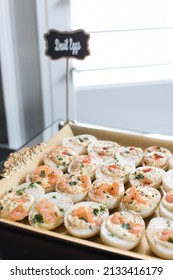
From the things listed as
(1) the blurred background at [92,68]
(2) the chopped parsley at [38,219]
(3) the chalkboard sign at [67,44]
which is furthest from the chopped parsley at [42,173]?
(1) the blurred background at [92,68]

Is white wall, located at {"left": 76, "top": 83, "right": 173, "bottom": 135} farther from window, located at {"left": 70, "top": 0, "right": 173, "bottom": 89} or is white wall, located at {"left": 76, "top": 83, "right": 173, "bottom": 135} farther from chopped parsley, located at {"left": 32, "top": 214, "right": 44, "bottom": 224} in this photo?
chopped parsley, located at {"left": 32, "top": 214, "right": 44, "bottom": 224}

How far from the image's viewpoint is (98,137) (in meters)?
2.42

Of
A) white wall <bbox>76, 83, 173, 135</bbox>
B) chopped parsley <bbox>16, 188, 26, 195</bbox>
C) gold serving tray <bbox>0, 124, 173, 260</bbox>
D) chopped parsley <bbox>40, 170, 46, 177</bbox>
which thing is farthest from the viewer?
white wall <bbox>76, 83, 173, 135</bbox>

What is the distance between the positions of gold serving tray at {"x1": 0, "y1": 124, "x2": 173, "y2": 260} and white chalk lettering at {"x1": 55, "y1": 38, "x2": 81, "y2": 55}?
48 centimetres

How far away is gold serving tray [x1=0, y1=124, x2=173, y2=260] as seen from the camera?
4.95 feet

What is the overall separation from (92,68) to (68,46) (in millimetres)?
1186

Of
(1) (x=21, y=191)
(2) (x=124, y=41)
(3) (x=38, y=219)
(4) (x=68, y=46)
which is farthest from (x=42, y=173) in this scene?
(2) (x=124, y=41)

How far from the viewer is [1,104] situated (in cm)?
366

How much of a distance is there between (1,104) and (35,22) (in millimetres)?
865

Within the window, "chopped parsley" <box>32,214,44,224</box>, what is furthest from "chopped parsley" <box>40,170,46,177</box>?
the window

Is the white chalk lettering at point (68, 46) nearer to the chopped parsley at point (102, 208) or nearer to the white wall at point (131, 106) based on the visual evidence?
the chopped parsley at point (102, 208)

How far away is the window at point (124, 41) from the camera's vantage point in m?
3.24

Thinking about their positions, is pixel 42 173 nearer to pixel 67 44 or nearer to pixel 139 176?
pixel 139 176

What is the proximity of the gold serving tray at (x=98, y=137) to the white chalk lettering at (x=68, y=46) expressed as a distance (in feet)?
1.59
